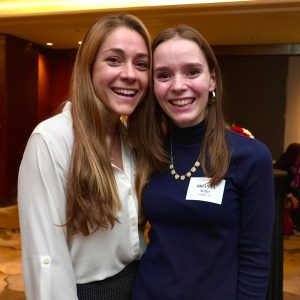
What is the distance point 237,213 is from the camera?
1.21 metres

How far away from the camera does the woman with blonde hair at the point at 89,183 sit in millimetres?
1104

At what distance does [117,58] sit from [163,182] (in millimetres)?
429

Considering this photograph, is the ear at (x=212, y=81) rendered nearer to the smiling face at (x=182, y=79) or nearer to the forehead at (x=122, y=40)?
the smiling face at (x=182, y=79)

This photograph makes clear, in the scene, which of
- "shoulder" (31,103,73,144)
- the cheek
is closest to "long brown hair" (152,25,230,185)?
the cheek

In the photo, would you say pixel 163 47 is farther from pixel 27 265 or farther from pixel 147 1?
pixel 147 1

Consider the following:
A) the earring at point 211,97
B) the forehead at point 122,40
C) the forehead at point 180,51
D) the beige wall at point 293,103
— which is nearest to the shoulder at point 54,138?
the forehead at point 122,40

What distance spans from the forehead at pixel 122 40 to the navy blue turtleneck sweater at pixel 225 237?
0.44 metres

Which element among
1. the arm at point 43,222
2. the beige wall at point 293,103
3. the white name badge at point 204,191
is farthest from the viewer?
the beige wall at point 293,103

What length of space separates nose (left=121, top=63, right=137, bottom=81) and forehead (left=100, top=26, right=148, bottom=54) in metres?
0.06

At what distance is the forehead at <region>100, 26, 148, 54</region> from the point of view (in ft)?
4.13

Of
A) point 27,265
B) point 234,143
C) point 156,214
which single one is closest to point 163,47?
point 234,143

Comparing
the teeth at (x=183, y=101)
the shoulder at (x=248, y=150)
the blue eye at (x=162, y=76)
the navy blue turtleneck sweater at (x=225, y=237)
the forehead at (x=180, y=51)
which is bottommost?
the navy blue turtleneck sweater at (x=225, y=237)

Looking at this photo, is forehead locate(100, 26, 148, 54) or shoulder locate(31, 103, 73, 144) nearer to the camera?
shoulder locate(31, 103, 73, 144)

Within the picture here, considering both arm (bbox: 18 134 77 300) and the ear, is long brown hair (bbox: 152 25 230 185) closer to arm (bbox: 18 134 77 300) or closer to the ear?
the ear
